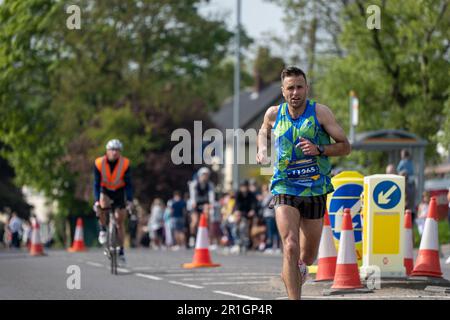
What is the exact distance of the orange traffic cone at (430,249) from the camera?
46.3 ft

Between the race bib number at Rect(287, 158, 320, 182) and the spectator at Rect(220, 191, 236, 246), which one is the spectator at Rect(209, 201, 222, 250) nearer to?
the spectator at Rect(220, 191, 236, 246)

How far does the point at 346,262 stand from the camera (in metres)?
13.1

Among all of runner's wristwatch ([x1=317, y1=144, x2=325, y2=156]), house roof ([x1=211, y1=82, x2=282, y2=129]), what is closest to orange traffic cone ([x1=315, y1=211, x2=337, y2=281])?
runner's wristwatch ([x1=317, y1=144, x2=325, y2=156])

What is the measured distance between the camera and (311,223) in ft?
32.9

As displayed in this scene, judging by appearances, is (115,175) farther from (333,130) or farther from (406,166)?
(333,130)

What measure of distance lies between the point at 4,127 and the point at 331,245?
21.8 metres

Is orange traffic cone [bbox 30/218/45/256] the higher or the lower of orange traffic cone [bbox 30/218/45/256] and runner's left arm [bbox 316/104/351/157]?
the lower

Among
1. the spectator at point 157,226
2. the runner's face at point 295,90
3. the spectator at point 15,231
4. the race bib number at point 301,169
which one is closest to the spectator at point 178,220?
the spectator at point 157,226

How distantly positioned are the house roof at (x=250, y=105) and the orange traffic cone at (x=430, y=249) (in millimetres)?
73261

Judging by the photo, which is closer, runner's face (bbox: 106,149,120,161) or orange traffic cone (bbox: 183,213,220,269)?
runner's face (bbox: 106,149,120,161)

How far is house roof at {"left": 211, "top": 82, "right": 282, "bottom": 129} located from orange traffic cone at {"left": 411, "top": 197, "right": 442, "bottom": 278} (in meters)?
73.3

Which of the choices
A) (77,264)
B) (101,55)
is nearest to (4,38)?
(77,264)

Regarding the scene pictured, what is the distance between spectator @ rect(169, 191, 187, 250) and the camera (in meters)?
33.1

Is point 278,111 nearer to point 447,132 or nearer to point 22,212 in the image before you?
point 447,132
